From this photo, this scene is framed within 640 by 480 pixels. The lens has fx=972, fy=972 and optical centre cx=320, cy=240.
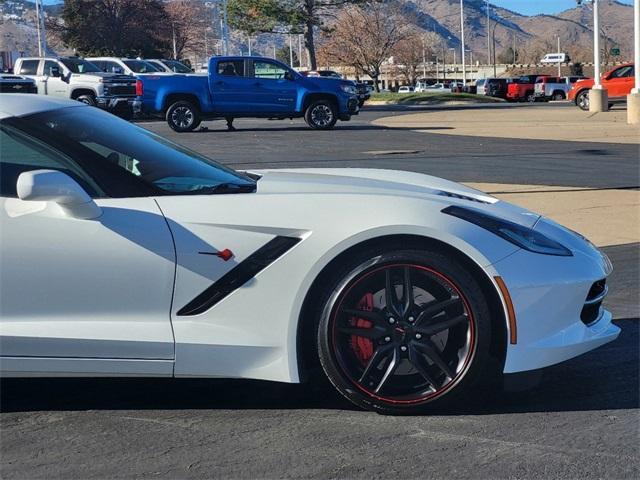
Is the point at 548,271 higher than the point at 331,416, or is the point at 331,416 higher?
the point at 548,271

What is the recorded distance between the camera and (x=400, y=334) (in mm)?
4172

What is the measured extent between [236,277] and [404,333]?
0.76 meters

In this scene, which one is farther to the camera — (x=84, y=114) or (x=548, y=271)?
(x=84, y=114)

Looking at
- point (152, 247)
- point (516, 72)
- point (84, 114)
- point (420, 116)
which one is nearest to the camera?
point (152, 247)

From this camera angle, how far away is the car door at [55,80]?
101 feet

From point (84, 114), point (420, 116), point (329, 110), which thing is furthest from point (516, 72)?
point (84, 114)

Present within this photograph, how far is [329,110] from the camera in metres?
25.2

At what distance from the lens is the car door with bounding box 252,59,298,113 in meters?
25.0

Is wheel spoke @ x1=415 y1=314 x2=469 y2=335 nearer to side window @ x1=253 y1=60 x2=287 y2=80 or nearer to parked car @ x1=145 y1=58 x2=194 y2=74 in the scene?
side window @ x1=253 y1=60 x2=287 y2=80

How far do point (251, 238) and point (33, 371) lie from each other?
3.59ft

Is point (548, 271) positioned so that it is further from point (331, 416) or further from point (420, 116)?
point (420, 116)

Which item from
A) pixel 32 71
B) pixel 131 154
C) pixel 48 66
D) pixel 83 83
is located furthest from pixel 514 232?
pixel 32 71

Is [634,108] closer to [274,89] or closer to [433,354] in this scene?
[274,89]

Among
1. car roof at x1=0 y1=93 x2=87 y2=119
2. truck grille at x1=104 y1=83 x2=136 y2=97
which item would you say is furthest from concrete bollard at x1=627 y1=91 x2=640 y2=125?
car roof at x1=0 y1=93 x2=87 y2=119
